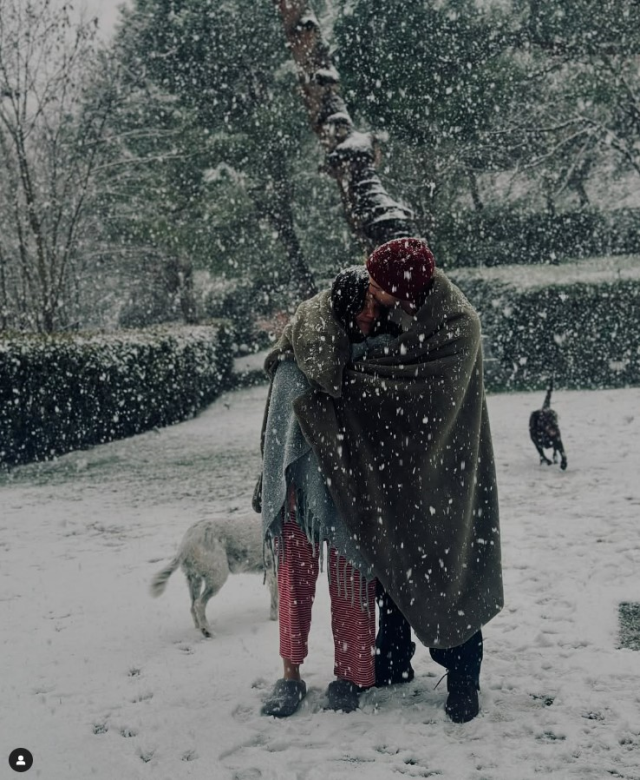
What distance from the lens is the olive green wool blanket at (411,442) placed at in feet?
7.94

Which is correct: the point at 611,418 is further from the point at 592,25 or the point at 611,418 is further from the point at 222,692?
the point at 592,25

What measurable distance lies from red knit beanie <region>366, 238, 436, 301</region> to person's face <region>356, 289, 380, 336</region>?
0.10 meters

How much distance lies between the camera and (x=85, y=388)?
8.99 m

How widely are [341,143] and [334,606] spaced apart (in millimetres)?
5942

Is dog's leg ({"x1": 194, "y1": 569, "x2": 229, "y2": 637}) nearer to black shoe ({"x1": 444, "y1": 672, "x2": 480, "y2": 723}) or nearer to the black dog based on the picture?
black shoe ({"x1": 444, "y1": 672, "x2": 480, "y2": 723})

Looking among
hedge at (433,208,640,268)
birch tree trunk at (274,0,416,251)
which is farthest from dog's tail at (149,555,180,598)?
hedge at (433,208,640,268)

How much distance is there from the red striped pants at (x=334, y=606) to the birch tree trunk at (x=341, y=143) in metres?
5.10

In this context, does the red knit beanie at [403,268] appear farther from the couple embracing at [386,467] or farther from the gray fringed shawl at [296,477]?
the gray fringed shawl at [296,477]

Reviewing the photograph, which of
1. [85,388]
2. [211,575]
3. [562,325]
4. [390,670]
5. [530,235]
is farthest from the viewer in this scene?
[530,235]

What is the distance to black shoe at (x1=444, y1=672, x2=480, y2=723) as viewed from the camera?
257 centimetres

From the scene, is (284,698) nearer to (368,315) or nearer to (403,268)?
(368,315)

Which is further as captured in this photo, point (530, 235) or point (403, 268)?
point (530, 235)

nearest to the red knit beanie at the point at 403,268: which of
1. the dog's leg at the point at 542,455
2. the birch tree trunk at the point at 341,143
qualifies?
the dog's leg at the point at 542,455

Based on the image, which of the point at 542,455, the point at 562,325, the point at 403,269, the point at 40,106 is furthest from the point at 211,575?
the point at 562,325
